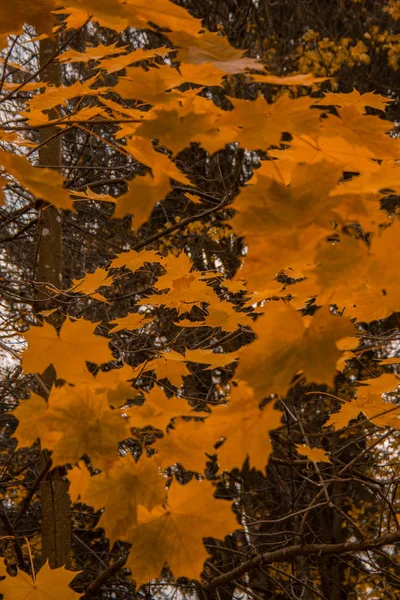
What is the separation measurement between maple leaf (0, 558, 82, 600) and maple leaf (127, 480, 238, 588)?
57cm

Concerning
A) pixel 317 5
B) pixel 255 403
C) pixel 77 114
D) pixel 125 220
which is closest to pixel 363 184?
pixel 255 403

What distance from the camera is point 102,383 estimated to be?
4.62 feet

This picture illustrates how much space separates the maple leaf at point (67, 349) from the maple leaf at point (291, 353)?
0.43 metres

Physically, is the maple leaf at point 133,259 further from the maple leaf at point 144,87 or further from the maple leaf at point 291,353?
the maple leaf at point 291,353

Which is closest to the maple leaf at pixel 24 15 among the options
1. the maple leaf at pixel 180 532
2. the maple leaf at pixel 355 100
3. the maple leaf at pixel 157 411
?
the maple leaf at pixel 355 100

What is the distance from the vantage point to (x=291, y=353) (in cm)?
111

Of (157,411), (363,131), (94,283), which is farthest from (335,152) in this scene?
(94,283)

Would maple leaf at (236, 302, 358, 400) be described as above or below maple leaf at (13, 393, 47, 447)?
above

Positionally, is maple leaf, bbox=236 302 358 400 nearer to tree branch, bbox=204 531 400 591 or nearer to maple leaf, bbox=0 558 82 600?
tree branch, bbox=204 531 400 591

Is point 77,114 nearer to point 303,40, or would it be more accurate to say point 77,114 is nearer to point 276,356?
point 276,356

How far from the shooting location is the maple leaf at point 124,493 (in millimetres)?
1316

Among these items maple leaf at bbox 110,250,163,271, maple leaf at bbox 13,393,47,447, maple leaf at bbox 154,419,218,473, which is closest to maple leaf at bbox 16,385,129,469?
maple leaf at bbox 13,393,47,447

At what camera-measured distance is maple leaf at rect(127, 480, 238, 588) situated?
126cm

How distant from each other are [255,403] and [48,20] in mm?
850
